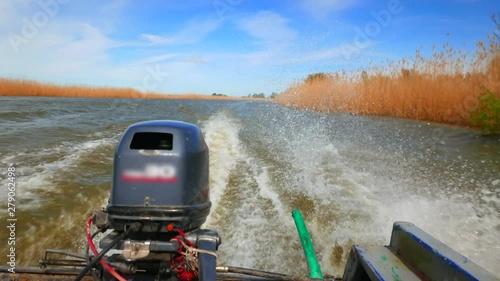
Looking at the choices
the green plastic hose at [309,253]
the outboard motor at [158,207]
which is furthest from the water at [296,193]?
Result: the outboard motor at [158,207]

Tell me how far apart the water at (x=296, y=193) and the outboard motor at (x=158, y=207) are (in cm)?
125

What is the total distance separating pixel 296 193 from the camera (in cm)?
414

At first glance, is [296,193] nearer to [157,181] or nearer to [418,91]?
[157,181]

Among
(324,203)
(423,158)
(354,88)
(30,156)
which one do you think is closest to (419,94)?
(354,88)

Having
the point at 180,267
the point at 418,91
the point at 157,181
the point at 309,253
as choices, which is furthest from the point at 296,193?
the point at 418,91

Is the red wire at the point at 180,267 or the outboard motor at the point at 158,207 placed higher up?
the outboard motor at the point at 158,207

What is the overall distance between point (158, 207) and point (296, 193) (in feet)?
9.00

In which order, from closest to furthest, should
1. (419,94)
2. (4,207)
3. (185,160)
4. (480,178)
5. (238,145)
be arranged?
(185,160), (4,207), (480,178), (238,145), (419,94)

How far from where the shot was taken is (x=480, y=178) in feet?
15.4

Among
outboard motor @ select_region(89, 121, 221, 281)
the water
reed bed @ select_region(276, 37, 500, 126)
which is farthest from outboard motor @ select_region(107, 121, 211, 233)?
reed bed @ select_region(276, 37, 500, 126)

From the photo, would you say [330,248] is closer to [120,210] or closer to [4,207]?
[120,210]

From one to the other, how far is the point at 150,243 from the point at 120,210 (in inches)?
10.4

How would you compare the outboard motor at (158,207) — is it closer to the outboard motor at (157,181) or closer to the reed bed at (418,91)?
the outboard motor at (157,181)

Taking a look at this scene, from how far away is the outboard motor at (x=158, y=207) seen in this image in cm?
148
